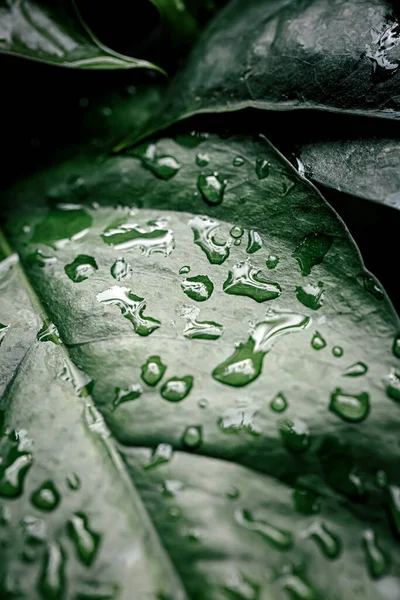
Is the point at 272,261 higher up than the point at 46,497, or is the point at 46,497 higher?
the point at 272,261

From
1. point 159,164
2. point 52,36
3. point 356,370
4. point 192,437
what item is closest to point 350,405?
point 356,370

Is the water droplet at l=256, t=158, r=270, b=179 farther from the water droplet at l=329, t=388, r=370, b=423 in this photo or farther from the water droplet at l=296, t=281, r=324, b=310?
the water droplet at l=329, t=388, r=370, b=423

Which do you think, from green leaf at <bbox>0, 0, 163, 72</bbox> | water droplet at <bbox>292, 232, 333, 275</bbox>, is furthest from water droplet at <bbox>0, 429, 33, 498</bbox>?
green leaf at <bbox>0, 0, 163, 72</bbox>

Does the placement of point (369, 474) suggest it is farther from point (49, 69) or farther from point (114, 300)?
point (49, 69)

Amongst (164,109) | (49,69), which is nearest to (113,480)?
(164,109)

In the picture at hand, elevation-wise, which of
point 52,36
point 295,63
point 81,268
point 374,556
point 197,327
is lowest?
Result: point 374,556

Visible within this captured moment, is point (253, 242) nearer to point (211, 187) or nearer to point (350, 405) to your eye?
point (211, 187)

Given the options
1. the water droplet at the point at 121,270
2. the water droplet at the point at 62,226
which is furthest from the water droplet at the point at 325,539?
the water droplet at the point at 62,226

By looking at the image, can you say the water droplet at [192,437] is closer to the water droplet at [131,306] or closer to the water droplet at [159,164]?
the water droplet at [131,306]
